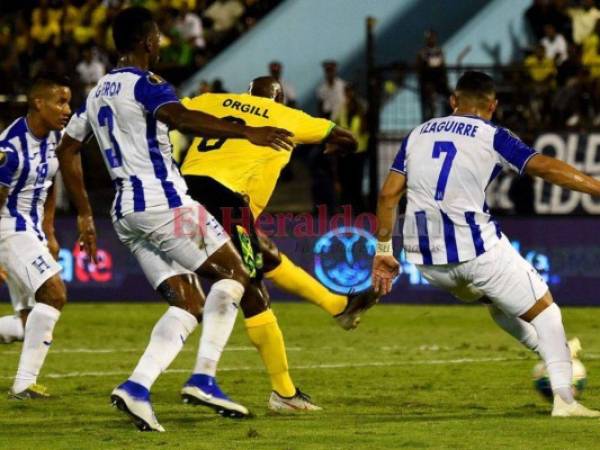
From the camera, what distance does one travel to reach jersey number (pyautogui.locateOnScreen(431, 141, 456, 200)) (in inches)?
350

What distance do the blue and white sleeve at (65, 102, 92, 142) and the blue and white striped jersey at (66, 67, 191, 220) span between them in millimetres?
515

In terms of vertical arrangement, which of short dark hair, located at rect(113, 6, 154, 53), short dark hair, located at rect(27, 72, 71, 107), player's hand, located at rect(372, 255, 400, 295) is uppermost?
short dark hair, located at rect(113, 6, 154, 53)

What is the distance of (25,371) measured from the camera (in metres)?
10.1

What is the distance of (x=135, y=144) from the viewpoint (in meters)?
8.38

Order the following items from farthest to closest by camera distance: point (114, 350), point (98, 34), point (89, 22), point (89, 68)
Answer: point (89, 22) < point (98, 34) < point (89, 68) < point (114, 350)

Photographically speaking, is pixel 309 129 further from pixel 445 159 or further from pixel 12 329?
pixel 12 329

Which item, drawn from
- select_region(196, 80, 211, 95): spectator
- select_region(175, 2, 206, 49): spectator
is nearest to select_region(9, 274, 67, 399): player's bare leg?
select_region(196, 80, 211, 95): spectator

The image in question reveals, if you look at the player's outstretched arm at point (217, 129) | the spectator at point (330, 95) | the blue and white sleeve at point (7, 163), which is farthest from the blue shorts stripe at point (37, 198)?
the spectator at point (330, 95)

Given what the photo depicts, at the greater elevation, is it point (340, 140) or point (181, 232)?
point (340, 140)

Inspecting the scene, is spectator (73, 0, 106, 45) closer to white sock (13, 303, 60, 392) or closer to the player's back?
white sock (13, 303, 60, 392)

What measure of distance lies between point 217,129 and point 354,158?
468 inches

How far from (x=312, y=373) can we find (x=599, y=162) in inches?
315

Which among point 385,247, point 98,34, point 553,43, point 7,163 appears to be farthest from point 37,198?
point 98,34

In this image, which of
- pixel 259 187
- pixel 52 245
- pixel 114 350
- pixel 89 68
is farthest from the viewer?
pixel 89 68
